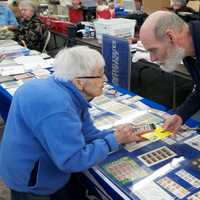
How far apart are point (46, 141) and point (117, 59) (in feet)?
5.15

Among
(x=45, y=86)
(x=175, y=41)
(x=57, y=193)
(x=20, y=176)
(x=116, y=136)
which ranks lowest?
(x=57, y=193)

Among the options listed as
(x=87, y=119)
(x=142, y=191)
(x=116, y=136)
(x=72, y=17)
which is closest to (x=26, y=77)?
(x=87, y=119)

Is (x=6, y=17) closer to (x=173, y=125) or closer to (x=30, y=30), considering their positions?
(x=30, y=30)

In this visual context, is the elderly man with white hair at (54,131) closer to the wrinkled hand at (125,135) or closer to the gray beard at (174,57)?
the wrinkled hand at (125,135)

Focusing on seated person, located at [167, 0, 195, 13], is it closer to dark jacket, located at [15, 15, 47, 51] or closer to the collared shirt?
dark jacket, located at [15, 15, 47, 51]

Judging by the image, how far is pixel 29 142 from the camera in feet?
3.80

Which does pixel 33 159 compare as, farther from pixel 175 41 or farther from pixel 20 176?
pixel 175 41

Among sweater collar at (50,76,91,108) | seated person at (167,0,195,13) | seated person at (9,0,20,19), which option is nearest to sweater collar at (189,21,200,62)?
sweater collar at (50,76,91,108)

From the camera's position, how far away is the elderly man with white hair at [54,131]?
1053 millimetres

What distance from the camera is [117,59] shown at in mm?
2518

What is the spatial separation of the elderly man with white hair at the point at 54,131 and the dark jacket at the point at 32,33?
2.80 m

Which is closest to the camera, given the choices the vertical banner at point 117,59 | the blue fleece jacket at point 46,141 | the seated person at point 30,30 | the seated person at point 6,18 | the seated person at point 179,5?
the blue fleece jacket at point 46,141

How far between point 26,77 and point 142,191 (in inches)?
63.4

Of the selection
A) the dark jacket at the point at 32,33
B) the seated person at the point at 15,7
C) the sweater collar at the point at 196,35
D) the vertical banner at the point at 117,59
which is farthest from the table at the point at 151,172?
the seated person at the point at 15,7
